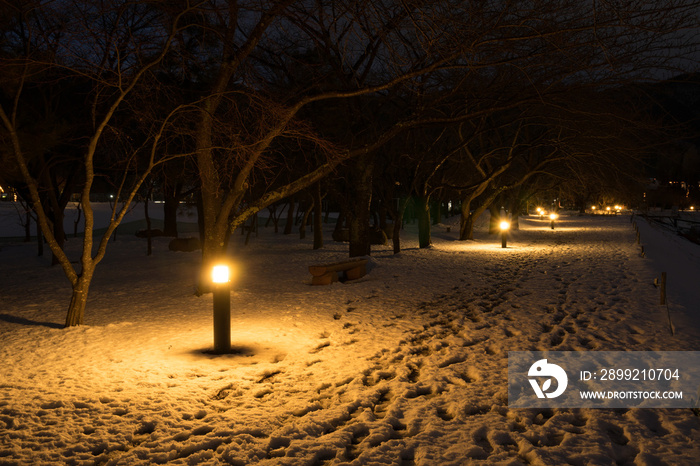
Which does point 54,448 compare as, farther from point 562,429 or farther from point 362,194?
point 362,194

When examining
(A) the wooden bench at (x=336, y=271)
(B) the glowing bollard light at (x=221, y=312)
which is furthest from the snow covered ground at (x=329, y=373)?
(A) the wooden bench at (x=336, y=271)

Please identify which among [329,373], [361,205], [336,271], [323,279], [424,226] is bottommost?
[329,373]

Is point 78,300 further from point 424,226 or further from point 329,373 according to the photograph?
point 424,226

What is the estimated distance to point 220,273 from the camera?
6.80 meters

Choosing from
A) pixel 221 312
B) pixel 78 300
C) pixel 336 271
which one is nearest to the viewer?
pixel 221 312

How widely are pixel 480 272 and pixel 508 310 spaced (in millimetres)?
5352

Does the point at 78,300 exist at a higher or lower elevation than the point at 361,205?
lower

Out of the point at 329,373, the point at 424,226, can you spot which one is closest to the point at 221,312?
the point at 329,373

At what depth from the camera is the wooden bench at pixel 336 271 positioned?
12.0 metres

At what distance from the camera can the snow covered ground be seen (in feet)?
12.9

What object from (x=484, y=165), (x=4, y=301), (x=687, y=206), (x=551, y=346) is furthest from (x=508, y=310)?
(x=687, y=206)

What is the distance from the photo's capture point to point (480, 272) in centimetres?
1439

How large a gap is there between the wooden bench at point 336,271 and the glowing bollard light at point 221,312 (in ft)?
17.0

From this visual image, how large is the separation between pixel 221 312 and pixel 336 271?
5.85 meters
